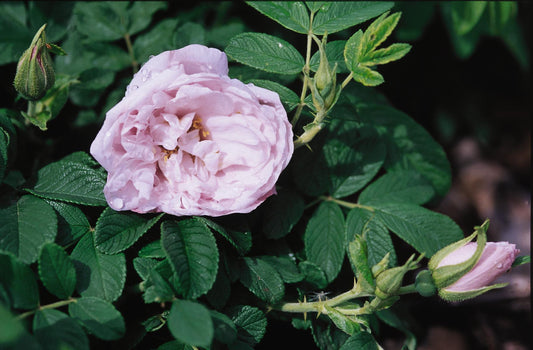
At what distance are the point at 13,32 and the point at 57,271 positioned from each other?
977mm

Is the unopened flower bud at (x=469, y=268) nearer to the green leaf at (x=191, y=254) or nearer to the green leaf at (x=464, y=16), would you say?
the green leaf at (x=191, y=254)

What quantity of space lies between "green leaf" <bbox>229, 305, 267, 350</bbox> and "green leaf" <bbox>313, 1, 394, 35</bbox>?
75cm

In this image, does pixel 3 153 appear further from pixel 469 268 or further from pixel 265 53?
pixel 469 268

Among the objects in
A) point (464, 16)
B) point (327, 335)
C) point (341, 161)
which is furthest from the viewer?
point (464, 16)

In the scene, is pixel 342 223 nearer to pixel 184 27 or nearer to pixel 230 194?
pixel 230 194

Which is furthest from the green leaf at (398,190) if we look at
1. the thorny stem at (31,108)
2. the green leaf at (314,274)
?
the thorny stem at (31,108)

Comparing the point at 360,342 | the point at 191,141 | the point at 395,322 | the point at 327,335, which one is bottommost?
the point at 395,322

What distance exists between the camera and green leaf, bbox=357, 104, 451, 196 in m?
1.91

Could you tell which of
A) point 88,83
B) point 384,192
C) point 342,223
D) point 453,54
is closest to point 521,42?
point 453,54

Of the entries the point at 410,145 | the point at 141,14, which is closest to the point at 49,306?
the point at 141,14

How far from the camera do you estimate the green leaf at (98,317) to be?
1.14 m

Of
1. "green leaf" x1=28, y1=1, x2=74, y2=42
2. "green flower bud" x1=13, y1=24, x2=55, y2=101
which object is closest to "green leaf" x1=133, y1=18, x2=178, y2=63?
"green leaf" x1=28, y1=1, x2=74, y2=42

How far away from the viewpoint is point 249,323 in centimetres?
134

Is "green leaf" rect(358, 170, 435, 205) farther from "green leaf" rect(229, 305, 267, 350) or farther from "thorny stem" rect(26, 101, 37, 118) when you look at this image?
"thorny stem" rect(26, 101, 37, 118)
